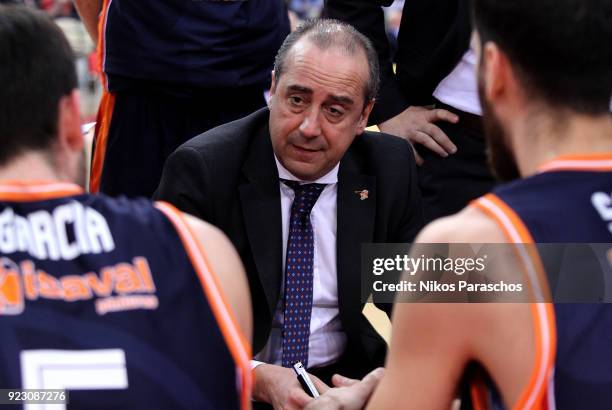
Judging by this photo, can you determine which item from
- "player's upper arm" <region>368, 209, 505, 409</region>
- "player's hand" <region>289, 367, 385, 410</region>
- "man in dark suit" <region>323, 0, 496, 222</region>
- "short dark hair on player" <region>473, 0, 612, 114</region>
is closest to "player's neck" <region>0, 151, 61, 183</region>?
"player's upper arm" <region>368, 209, 505, 409</region>

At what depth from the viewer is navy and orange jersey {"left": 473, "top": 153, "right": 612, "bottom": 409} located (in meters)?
1.49

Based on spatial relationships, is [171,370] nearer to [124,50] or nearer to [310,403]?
[310,403]

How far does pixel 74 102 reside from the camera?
1647mm

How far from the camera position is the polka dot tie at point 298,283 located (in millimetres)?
2631

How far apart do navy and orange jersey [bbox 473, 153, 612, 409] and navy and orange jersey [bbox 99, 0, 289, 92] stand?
6.04 feet

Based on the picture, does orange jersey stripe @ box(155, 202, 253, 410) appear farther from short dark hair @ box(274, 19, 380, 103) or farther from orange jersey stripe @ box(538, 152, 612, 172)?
short dark hair @ box(274, 19, 380, 103)

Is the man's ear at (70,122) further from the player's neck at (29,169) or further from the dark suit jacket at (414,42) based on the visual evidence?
the dark suit jacket at (414,42)

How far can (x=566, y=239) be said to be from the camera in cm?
155

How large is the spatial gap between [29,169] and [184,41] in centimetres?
174

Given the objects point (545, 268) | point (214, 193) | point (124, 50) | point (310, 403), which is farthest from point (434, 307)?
point (124, 50)

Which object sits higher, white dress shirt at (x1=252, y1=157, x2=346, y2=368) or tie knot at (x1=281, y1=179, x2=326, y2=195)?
tie knot at (x1=281, y1=179, x2=326, y2=195)

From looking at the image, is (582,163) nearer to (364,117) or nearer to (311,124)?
(311,124)

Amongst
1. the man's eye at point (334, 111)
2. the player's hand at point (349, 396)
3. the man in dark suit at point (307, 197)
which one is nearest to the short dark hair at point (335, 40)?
the man in dark suit at point (307, 197)

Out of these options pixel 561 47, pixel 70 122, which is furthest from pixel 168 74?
pixel 561 47
